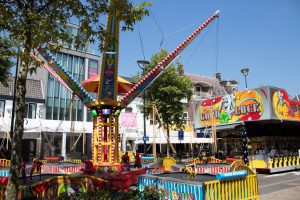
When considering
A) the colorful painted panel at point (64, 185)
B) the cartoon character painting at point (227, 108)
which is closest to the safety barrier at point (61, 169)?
the colorful painted panel at point (64, 185)

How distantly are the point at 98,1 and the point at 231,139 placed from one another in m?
25.3

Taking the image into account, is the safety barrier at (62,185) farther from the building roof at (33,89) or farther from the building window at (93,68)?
the building window at (93,68)

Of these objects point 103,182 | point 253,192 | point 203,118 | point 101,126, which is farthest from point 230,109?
point 103,182

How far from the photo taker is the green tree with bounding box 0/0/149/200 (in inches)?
257

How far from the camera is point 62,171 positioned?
17.3 metres

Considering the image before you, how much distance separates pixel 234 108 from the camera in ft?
85.0

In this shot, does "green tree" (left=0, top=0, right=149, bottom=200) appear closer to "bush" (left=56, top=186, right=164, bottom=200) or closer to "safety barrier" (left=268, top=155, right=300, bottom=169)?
"bush" (left=56, top=186, right=164, bottom=200)

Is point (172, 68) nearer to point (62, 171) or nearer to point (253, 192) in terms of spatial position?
point (62, 171)

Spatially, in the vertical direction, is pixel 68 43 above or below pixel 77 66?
below

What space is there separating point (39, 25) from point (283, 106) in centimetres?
2211

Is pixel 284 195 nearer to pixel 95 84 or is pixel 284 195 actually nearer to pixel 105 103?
pixel 105 103

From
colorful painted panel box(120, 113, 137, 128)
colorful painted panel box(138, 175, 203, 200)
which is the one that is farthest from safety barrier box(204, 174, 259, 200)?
colorful painted panel box(120, 113, 137, 128)

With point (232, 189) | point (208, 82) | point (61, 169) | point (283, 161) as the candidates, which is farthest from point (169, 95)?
point (208, 82)

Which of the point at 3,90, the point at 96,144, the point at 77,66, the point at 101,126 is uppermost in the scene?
the point at 77,66
